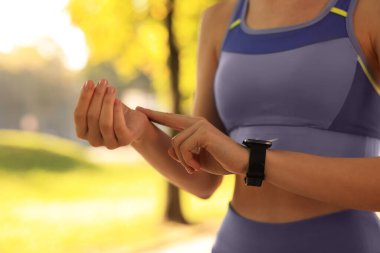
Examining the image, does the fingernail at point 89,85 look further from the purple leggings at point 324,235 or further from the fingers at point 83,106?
the purple leggings at point 324,235

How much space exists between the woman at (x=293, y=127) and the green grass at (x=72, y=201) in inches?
172

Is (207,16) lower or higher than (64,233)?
higher

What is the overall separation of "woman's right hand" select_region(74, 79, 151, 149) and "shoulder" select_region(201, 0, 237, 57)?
37cm

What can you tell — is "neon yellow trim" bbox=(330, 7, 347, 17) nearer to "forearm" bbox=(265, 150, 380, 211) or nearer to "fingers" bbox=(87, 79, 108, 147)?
"forearm" bbox=(265, 150, 380, 211)

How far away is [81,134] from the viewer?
3.36ft

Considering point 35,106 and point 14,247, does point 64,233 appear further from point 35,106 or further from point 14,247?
point 35,106

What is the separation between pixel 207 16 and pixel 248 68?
29cm

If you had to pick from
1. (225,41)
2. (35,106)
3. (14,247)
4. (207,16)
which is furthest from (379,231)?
(35,106)

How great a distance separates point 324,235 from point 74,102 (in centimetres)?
529

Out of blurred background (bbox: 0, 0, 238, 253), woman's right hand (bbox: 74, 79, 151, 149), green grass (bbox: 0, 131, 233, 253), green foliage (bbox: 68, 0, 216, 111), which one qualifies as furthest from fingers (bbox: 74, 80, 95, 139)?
green foliage (bbox: 68, 0, 216, 111)

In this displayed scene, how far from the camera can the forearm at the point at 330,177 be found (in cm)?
89

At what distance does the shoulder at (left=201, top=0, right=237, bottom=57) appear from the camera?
1274 millimetres

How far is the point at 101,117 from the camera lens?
3.21ft

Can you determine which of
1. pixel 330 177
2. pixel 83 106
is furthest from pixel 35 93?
pixel 330 177
